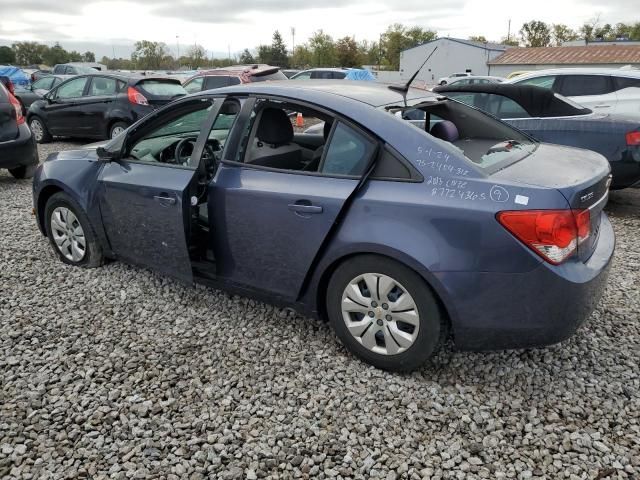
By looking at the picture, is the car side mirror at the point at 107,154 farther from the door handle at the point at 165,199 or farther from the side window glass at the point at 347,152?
the side window glass at the point at 347,152

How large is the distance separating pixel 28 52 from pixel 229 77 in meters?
86.4

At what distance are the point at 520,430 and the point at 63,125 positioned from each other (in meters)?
11.1

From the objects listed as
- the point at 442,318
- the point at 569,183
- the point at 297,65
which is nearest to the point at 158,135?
the point at 442,318

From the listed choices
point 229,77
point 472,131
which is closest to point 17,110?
point 229,77

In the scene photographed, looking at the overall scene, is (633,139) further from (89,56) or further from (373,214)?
(89,56)

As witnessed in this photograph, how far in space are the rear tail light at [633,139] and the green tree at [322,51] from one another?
7070cm

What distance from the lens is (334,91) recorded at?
3.19 metres

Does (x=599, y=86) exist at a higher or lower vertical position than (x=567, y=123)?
higher

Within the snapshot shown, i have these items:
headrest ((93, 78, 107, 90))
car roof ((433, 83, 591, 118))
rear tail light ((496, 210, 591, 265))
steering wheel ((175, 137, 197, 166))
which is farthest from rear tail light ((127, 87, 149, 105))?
rear tail light ((496, 210, 591, 265))

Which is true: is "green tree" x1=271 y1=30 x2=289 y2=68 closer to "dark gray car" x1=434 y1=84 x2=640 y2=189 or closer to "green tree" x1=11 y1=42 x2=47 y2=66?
"green tree" x1=11 y1=42 x2=47 y2=66

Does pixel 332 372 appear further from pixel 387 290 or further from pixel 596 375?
pixel 596 375

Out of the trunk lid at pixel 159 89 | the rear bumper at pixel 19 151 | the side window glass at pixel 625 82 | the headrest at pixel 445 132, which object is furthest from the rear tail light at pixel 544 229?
the trunk lid at pixel 159 89

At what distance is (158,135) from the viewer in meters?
3.94

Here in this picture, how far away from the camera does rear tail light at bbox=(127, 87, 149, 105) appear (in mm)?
10008
